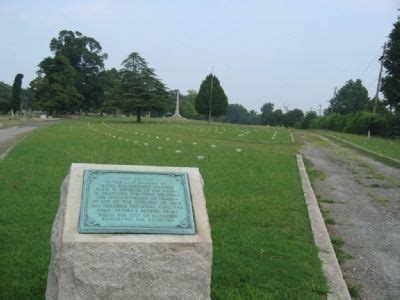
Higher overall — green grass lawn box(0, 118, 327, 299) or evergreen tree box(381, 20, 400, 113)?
evergreen tree box(381, 20, 400, 113)

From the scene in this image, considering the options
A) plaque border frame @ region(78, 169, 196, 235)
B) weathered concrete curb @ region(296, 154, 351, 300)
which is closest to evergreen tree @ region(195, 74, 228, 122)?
weathered concrete curb @ region(296, 154, 351, 300)

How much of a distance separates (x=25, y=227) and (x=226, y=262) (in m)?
2.72

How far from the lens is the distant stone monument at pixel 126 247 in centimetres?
393

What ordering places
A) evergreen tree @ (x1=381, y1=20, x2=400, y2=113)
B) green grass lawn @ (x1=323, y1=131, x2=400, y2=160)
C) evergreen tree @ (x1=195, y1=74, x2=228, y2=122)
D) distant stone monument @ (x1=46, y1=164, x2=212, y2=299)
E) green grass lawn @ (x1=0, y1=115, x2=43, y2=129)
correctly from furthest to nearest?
evergreen tree @ (x1=195, y1=74, x2=228, y2=122) < green grass lawn @ (x1=0, y1=115, x2=43, y2=129) < evergreen tree @ (x1=381, y1=20, x2=400, y2=113) < green grass lawn @ (x1=323, y1=131, x2=400, y2=160) < distant stone monument @ (x1=46, y1=164, x2=212, y2=299)

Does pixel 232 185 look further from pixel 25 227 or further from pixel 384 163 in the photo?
pixel 384 163

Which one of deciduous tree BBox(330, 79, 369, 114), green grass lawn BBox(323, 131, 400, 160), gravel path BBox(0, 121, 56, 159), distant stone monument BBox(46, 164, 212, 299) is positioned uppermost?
deciduous tree BBox(330, 79, 369, 114)

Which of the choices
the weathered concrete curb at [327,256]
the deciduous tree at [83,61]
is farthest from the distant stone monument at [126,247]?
the deciduous tree at [83,61]

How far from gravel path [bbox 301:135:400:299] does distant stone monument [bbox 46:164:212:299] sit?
1943mm

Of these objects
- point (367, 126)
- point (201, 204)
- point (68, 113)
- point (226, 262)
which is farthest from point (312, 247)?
point (68, 113)

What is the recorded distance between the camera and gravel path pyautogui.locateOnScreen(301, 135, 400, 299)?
5309 millimetres

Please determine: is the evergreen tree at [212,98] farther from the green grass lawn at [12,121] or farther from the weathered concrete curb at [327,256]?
the weathered concrete curb at [327,256]

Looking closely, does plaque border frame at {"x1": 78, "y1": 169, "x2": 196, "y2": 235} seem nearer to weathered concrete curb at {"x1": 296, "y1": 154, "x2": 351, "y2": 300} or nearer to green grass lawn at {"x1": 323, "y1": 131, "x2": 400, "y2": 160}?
weathered concrete curb at {"x1": 296, "y1": 154, "x2": 351, "y2": 300}

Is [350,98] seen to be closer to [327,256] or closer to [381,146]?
[381,146]

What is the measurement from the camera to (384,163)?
54.9ft
